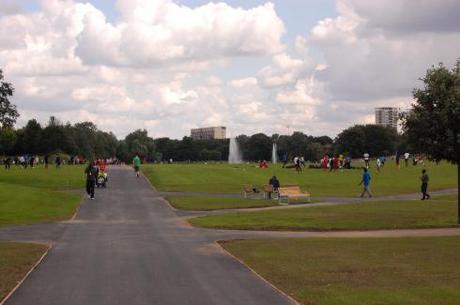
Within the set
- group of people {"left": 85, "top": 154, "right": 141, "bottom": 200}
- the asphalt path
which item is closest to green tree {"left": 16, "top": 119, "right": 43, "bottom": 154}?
group of people {"left": 85, "top": 154, "right": 141, "bottom": 200}

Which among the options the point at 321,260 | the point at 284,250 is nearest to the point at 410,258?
the point at 321,260

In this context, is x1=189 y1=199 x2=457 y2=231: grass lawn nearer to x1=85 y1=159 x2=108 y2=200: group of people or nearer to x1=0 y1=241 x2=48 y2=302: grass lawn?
x1=0 y1=241 x2=48 y2=302: grass lawn

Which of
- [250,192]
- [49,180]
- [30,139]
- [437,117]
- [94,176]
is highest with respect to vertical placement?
[30,139]

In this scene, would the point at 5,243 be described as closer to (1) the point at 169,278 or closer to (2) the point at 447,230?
(1) the point at 169,278

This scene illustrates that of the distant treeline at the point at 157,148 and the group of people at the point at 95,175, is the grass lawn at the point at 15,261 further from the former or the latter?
the distant treeline at the point at 157,148

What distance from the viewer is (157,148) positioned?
199 meters

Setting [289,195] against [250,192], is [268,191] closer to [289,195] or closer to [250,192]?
[250,192]

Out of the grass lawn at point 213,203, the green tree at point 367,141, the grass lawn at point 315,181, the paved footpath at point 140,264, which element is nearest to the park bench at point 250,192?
the grass lawn at point 213,203

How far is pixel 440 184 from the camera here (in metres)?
54.9

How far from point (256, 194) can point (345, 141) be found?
413 feet

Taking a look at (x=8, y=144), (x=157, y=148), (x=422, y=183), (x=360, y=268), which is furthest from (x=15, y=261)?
(x=157, y=148)

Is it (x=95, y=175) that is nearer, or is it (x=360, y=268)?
(x=360, y=268)

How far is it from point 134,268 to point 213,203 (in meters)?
22.1

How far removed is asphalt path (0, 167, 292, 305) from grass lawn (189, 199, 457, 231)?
2.31 m
